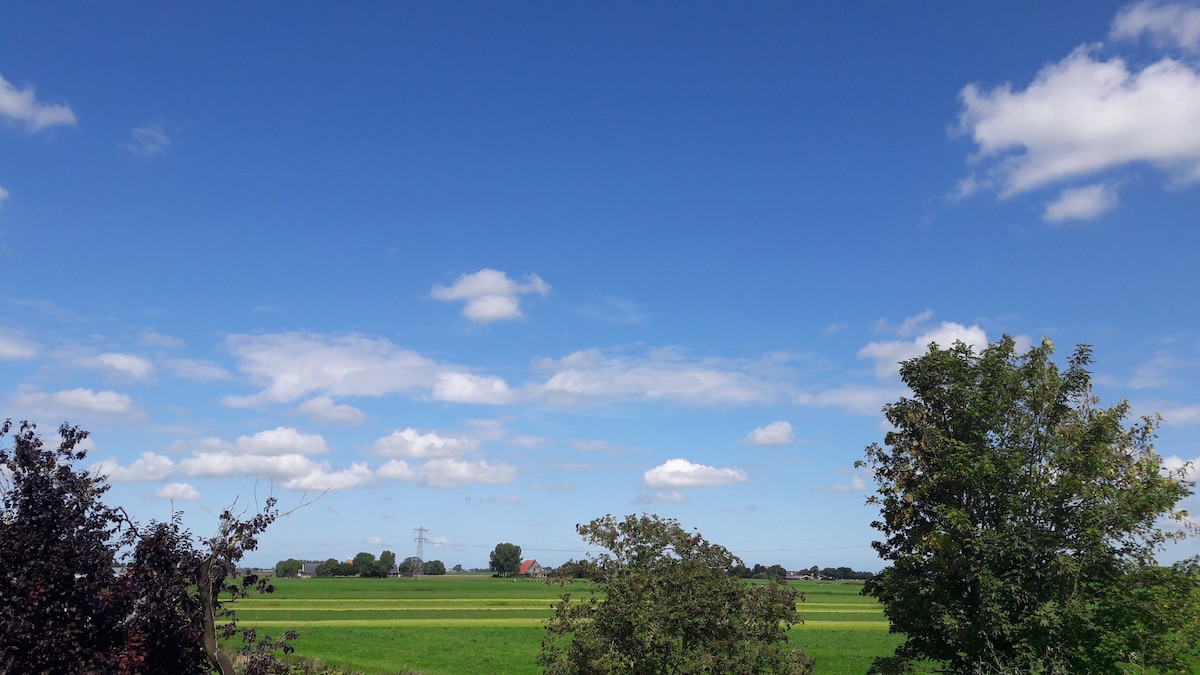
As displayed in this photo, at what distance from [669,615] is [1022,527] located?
36.2 ft

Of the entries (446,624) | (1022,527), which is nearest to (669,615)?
(1022,527)

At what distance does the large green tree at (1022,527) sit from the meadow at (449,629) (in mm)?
10581

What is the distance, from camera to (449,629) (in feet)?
221

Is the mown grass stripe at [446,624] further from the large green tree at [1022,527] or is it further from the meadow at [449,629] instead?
the large green tree at [1022,527]

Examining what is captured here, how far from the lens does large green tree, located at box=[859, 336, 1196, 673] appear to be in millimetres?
21922

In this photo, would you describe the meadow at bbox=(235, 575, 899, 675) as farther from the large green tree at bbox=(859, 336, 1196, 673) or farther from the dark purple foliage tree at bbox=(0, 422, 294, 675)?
the large green tree at bbox=(859, 336, 1196, 673)

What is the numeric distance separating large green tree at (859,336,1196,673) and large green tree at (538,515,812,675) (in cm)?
587

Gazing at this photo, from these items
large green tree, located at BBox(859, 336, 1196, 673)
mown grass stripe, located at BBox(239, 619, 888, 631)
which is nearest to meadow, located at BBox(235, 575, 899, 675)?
mown grass stripe, located at BBox(239, 619, 888, 631)

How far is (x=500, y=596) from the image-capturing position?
12062cm

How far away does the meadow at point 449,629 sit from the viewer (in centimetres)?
4709

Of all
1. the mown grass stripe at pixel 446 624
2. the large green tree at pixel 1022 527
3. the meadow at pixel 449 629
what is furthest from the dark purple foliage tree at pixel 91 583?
the mown grass stripe at pixel 446 624

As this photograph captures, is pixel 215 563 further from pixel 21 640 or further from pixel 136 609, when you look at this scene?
pixel 21 640

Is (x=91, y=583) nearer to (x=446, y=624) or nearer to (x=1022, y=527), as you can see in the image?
(x=1022, y=527)

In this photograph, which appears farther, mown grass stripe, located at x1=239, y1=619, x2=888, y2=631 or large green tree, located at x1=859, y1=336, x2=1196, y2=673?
mown grass stripe, located at x1=239, y1=619, x2=888, y2=631
